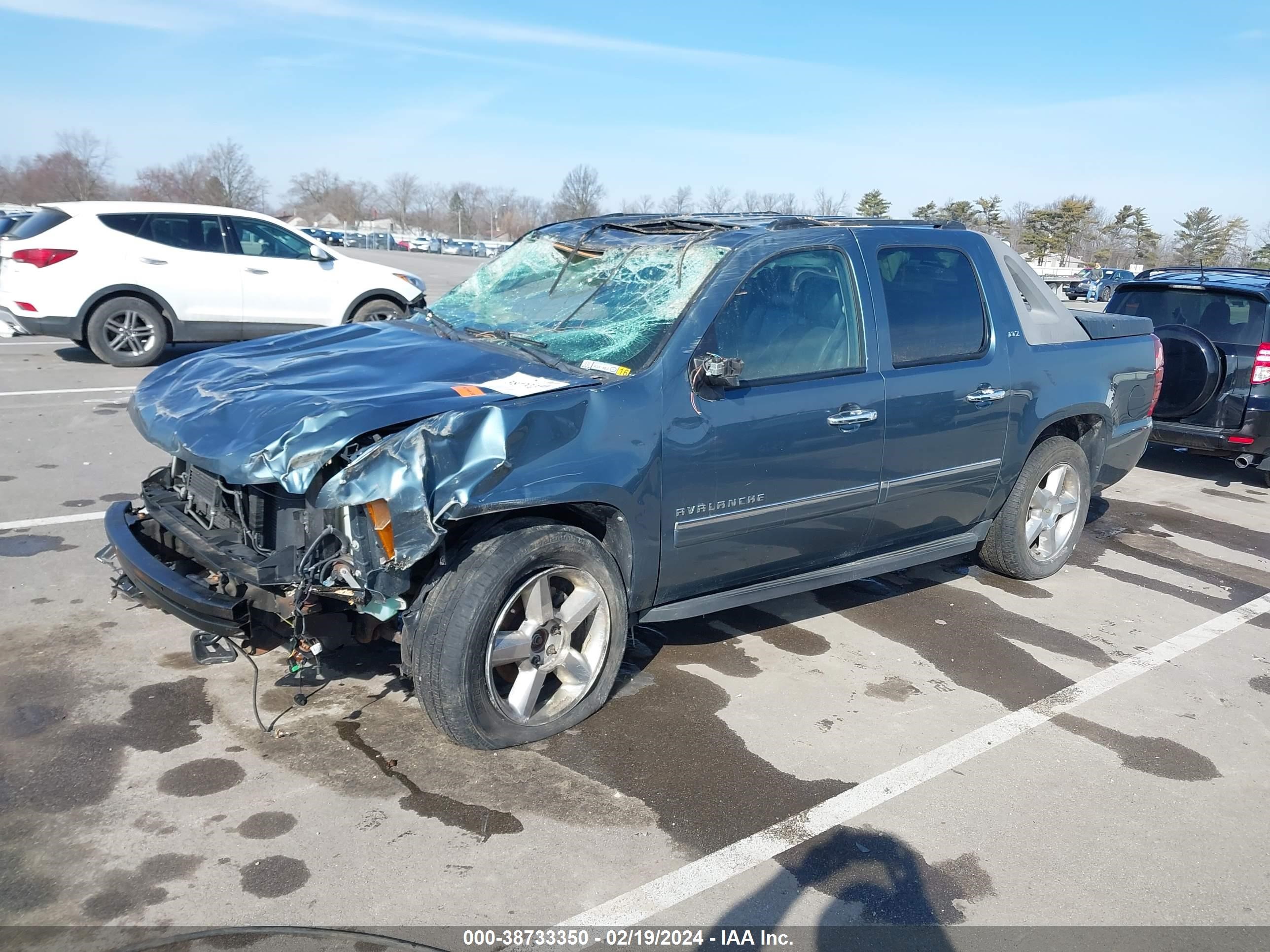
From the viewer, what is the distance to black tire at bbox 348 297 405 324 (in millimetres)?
11727

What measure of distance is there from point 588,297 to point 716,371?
2.88 feet

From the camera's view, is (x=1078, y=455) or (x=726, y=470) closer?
(x=726, y=470)

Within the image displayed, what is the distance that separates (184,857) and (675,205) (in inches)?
1420

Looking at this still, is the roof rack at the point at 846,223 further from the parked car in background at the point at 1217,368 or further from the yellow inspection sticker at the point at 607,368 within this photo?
the parked car in background at the point at 1217,368

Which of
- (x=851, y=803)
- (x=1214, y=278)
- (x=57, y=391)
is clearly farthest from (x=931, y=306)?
(x=57, y=391)

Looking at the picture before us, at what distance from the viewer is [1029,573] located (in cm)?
565

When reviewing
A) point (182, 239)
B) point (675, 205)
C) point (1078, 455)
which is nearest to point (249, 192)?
point (675, 205)

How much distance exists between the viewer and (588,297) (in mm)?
4289

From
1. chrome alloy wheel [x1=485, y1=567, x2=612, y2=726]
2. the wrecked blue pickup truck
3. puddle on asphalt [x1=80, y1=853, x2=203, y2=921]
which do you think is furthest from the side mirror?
puddle on asphalt [x1=80, y1=853, x2=203, y2=921]

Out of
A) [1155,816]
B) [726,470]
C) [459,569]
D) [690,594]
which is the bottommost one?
[1155,816]

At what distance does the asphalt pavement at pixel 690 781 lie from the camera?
2.85m

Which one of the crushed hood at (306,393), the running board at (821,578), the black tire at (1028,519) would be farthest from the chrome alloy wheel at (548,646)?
the black tire at (1028,519)

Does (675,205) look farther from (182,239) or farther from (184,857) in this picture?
(184,857)

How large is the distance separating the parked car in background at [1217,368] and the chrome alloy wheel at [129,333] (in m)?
9.55
